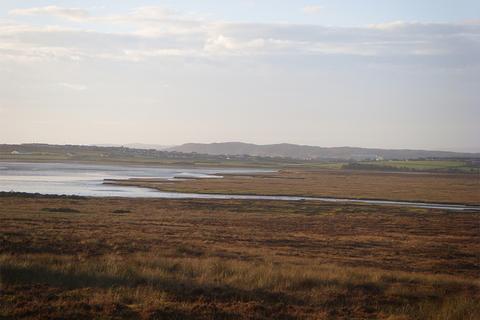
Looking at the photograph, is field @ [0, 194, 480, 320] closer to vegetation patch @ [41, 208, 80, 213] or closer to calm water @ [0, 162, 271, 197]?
vegetation patch @ [41, 208, 80, 213]

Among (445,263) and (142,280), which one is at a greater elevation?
(142,280)

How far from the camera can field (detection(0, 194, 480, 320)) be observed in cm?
1100

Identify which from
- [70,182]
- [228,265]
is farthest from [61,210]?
[70,182]

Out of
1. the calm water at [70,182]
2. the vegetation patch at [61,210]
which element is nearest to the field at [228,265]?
the vegetation patch at [61,210]

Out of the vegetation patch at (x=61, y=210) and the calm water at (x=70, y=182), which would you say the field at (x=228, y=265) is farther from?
the calm water at (x=70, y=182)

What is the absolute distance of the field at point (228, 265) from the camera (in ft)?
36.1

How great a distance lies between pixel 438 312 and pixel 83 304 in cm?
742

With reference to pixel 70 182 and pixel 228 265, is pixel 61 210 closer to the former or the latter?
pixel 228 265

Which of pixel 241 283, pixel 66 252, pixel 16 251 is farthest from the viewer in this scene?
pixel 66 252

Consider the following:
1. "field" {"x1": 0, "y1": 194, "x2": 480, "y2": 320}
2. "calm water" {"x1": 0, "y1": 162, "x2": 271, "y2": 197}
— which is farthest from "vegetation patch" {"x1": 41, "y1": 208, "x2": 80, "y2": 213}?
"calm water" {"x1": 0, "y1": 162, "x2": 271, "y2": 197}

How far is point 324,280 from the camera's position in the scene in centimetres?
1431

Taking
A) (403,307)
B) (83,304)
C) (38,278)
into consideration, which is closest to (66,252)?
(38,278)

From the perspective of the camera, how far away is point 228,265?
52.5 feet

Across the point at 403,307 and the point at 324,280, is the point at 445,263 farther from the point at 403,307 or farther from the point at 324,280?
the point at 403,307
